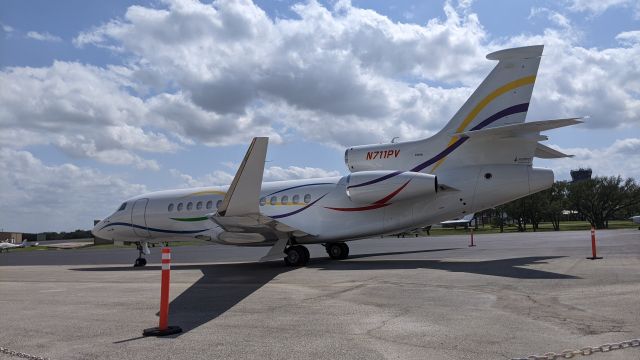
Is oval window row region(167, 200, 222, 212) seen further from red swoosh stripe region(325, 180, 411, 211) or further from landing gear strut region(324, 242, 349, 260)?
red swoosh stripe region(325, 180, 411, 211)

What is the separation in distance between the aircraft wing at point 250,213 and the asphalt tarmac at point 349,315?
1897 millimetres

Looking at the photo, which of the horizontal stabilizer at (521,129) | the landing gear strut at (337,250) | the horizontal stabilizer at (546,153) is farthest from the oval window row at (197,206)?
the horizontal stabilizer at (546,153)

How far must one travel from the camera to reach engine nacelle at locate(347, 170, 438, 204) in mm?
15914

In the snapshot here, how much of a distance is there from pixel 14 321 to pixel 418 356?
6.49 metres

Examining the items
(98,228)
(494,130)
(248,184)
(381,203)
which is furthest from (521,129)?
(98,228)

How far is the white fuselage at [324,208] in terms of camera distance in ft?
51.8

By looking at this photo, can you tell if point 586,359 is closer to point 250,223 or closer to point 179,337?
point 179,337

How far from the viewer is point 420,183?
1586cm

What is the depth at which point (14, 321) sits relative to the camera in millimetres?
8148

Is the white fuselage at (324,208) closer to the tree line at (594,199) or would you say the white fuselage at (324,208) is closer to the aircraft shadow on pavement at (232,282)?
the aircraft shadow on pavement at (232,282)

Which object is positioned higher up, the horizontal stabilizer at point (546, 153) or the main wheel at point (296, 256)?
the horizontal stabilizer at point (546, 153)

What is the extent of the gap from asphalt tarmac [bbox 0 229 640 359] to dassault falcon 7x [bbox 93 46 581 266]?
10.6ft

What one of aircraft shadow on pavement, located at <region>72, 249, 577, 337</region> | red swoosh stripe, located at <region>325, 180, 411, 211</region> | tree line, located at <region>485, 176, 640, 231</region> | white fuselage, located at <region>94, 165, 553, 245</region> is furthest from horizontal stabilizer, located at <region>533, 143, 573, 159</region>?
tree line, located at <region>485, 176, 640, 231</region>

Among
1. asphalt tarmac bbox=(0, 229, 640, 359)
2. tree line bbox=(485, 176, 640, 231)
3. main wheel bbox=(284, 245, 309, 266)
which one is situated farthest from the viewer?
tree line bbox=(485, 176, 640, 231)
